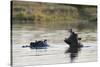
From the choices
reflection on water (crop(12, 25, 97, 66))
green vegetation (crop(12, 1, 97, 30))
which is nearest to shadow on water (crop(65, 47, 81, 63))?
reflection on water (crop(12, 25, 97, 66))

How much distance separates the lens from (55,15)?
266cm

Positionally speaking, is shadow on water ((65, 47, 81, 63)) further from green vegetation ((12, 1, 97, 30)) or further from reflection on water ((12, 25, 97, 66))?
green vegetation ((12, 1, 97, 30))

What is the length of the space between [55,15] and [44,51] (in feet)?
1.59

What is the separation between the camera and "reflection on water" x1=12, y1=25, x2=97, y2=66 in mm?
2459

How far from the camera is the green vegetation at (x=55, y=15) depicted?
2.49 metres

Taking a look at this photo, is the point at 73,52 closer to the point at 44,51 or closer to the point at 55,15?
the point at 44,51

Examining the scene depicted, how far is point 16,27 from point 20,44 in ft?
0.68

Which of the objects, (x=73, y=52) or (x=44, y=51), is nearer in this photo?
(x=44, y=51)

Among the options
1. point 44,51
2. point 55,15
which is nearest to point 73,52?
point 44,51

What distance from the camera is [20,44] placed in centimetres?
247

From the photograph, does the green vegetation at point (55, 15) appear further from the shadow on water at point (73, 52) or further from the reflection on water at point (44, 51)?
the shadow on water at point (73, 52)

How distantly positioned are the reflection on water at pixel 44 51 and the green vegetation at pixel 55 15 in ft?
0.30

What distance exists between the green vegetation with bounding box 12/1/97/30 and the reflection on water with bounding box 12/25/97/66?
9 centimetres

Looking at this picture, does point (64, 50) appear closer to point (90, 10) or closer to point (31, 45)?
point (31, 45)
